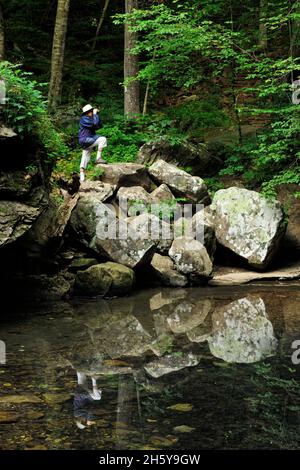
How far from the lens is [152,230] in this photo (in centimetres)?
1175

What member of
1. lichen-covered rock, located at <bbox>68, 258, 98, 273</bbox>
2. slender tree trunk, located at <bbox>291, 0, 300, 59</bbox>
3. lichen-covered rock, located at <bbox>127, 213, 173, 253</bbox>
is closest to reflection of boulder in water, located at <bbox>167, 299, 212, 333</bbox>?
lichen-covered rock, located at <bbox>127, 213, 173, 253</bbox>

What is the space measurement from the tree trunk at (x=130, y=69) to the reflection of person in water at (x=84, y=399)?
1237 cm

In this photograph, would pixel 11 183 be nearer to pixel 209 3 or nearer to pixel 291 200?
pixel 291 200

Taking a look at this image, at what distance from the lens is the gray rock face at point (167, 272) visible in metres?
11.4

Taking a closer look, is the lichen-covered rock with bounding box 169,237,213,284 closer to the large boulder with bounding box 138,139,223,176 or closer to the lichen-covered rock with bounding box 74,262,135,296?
the lichen-covered rock with bounding box 74,262,135,296

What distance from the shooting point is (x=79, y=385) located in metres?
5.36

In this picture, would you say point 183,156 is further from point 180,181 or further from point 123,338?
point 123,338

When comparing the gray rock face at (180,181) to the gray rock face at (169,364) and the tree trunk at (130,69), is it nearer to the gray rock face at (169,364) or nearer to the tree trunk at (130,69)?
the tree trunk at (130,69)

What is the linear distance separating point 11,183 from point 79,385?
4911 millimetres

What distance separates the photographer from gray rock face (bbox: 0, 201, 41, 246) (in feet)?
28.6

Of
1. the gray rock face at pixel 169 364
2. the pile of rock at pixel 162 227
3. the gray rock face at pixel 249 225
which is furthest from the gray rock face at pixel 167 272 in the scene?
the gray rock face at pixel 169 364

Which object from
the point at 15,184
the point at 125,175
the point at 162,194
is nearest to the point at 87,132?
the point at 125,175

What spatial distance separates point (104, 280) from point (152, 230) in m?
2.02
